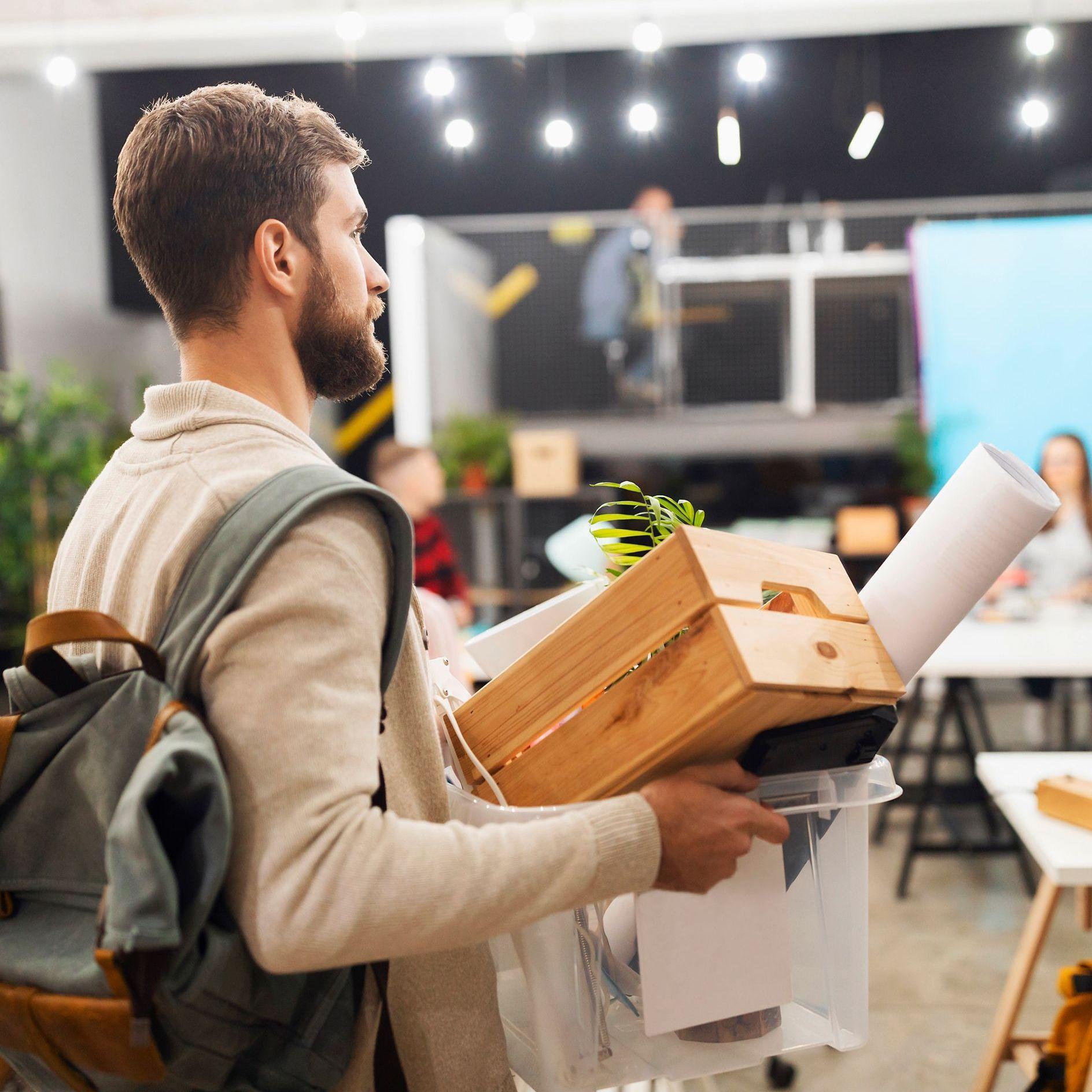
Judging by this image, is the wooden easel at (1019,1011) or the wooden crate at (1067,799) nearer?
the wooden crate at (1067,799)

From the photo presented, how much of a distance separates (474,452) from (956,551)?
5.42 meters

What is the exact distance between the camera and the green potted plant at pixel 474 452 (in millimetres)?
6344

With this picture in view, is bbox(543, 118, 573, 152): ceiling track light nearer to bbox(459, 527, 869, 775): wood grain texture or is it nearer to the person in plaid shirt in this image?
the person in plaid shirt

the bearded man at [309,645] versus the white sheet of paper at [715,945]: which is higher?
the bearded man at [309,645]

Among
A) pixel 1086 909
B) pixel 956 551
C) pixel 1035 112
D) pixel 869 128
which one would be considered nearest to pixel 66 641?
pixel 956 551

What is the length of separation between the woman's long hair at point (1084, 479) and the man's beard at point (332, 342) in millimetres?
4683

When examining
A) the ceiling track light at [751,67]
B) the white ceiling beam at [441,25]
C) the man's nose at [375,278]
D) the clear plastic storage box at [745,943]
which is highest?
the white ceiling beam at [441,25]

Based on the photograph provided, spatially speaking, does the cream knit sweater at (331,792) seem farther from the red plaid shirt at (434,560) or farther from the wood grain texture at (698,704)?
the red plaid shirt at (434,560)

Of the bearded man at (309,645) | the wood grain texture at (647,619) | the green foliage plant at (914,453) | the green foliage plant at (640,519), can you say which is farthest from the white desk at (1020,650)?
the bearded man at (309,645)

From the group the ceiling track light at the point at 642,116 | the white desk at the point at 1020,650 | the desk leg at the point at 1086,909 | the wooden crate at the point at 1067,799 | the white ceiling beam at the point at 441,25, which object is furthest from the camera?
the white ceiling beam at the point at 441,25

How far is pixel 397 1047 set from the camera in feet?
3.23

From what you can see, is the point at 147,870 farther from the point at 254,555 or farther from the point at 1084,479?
the point at 1084,479

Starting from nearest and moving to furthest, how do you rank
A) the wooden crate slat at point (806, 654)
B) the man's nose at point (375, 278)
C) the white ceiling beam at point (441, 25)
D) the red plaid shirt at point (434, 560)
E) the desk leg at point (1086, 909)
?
the wooden crate slat at point (806, 654) < the man's nose at point (375, 278) < the desk leg at point (1086, 909) < the red plaid shirt at point (434, 560) < the white ceiling beam at point (441, 25)

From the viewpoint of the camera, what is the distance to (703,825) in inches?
36.6
